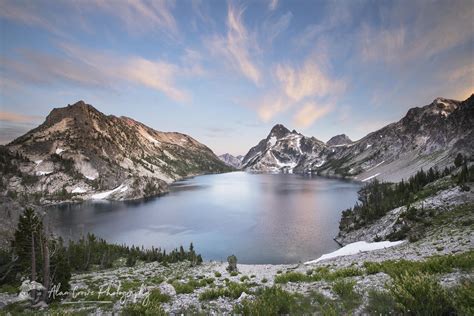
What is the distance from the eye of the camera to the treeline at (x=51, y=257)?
22.5 meters

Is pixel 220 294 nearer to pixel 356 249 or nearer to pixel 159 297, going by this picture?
pixel 159 297

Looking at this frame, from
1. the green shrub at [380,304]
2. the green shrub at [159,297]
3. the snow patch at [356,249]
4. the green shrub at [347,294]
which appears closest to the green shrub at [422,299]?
the green shrub at [380,304]

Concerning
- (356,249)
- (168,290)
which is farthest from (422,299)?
(356,249)

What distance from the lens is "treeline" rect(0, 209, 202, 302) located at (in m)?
22.5

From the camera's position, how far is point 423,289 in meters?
8.47

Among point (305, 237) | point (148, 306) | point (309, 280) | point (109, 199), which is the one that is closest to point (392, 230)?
point (305, 237)

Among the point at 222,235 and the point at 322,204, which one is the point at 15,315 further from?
the point at 322,204

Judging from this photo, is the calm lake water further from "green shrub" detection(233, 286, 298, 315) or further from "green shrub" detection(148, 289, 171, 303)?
"green shrub" detection(233, 286, 298, 315)

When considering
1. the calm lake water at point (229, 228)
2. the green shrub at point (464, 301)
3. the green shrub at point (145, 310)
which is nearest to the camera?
the green shrub at point (464, 301)

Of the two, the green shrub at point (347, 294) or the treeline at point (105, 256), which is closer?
the green shrub at point (347, 294)

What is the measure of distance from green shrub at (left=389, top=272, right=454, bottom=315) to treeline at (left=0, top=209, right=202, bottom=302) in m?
20.9

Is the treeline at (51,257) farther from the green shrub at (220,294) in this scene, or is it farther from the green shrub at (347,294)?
the green shrub at (347,294)

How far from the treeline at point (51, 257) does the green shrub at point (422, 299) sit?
2093 cm

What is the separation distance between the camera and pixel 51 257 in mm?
24703
